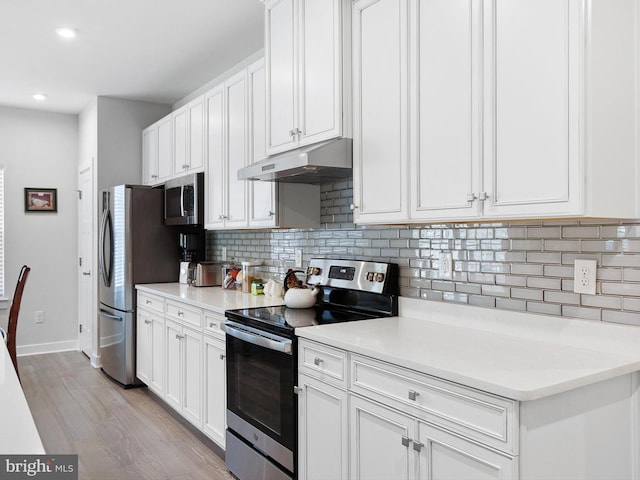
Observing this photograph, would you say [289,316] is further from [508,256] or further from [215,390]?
[508,256]

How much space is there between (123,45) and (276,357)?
2.67 m

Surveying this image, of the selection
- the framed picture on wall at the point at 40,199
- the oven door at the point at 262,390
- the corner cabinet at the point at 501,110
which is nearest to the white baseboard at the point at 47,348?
the framed picture on wall at the point at 40,199

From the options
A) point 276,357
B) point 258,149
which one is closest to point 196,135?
point 258,149

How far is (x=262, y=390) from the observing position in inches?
97.0

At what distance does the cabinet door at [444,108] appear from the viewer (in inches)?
73.6

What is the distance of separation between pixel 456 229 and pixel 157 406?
9.10ft

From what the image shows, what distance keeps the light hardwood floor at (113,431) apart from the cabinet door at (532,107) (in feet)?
7.04

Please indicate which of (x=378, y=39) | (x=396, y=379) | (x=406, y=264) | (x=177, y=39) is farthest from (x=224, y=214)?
(x=396, y=379)

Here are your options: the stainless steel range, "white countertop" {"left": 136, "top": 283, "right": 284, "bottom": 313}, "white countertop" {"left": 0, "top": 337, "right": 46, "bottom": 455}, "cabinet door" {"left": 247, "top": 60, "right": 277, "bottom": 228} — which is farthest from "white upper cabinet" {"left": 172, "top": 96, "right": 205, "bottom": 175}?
"white countertop" {"left": 0, "top": 337, "right": 46, "bottom": 455}

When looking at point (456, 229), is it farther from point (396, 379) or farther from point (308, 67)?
point (308, 67)

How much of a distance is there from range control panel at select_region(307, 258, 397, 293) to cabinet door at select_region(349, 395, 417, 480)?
0.79 meters

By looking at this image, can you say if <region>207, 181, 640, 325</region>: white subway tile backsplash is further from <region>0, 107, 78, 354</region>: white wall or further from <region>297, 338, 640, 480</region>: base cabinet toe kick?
<region>0, 107, 78, 354</region>: white wall

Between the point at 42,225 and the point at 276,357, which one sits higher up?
the point at 42,225

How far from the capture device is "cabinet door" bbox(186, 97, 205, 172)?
157 inches
